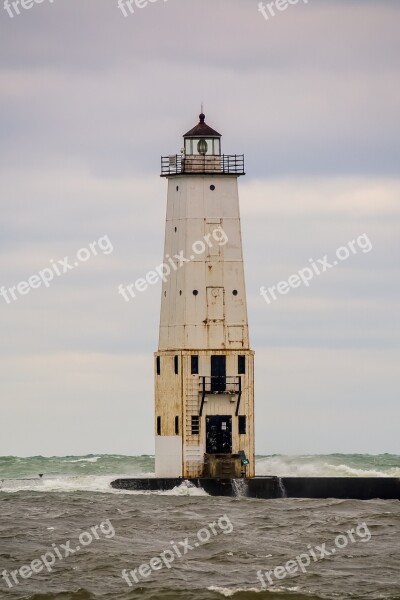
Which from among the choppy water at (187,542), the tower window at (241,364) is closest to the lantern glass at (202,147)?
the tower window at (241,364)

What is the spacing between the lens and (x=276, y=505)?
52.8 meters

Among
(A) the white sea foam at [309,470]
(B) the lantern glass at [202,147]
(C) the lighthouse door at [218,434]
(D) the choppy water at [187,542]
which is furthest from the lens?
(A) the white sea foam at [309,470]

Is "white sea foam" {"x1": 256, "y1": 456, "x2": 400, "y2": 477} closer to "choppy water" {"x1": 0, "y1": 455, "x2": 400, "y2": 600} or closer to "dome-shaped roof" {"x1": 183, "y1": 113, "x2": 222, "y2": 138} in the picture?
"choppy water" {"x1": 0, "y1": 455, "x2": 400, "y2": 600}

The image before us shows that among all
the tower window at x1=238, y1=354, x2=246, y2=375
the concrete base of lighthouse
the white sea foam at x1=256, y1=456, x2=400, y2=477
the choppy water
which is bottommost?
the choppy water

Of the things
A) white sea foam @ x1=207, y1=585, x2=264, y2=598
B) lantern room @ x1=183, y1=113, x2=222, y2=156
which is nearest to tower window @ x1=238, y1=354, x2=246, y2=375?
lantern room @ x1=183, y1=113, x2=222, y2=156

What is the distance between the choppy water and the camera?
123 ft

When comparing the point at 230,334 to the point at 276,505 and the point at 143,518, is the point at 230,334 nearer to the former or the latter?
the point at 276,505

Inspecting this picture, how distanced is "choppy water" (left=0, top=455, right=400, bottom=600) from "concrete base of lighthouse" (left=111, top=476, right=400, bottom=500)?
1.35ft

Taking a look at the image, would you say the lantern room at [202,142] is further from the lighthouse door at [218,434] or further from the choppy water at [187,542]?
the choppy water at [187,542]

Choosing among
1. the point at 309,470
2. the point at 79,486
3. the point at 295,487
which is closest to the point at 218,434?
the point at 295,487

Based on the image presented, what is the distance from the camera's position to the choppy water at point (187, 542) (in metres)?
37.4

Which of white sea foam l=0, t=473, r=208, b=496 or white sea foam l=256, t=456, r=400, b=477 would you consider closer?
white sea foam l=0, t=473, r=208, b=496

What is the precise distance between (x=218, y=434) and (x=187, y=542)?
40.6 feet

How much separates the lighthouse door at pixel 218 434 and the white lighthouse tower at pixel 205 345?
33 millimetres
